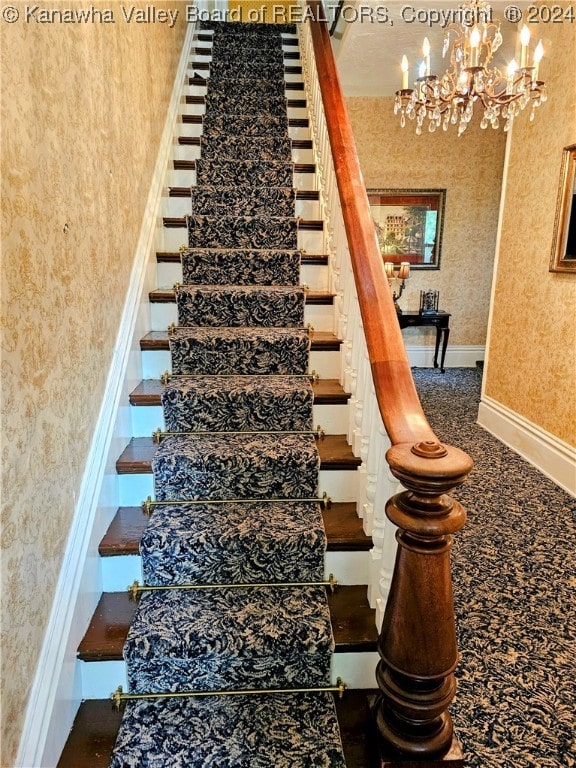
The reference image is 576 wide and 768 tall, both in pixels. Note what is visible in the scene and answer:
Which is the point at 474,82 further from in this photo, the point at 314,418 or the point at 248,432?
the point at 248,432

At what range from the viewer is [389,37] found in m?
3.95

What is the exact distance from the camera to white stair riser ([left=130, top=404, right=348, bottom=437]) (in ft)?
6.82

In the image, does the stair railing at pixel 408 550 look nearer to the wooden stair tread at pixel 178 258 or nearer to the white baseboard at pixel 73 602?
the white baseboard at pixel 73 602

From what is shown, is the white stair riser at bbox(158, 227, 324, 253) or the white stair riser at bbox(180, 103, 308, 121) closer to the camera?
the white stair riser at bbox(158, 227, 324, 253)

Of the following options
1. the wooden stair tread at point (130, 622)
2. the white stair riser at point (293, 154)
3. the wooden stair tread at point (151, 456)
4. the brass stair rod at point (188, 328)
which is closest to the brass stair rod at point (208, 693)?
the wooden stair tread at point (130, 622)

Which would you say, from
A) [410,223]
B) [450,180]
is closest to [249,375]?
[410,223]

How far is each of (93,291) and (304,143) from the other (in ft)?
7.77

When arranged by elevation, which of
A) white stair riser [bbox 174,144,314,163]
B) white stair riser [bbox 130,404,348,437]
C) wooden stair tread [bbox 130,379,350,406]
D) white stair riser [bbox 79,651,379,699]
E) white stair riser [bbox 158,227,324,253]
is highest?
white stair riser [bbox 174,144,314,163]

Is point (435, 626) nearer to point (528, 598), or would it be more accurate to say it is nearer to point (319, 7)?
point (528, 598)

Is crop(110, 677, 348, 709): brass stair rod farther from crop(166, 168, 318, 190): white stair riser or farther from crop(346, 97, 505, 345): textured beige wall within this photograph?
crop(346, 97, 505, 345): textured beige wall

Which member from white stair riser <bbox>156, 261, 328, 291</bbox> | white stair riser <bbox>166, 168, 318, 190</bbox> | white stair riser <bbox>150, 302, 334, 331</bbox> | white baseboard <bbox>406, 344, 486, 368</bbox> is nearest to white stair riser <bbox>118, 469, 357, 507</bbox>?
white stair riser <bbox>150, 302, 334, 331</bbox>

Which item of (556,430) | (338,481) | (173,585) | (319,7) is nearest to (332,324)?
(338,481)

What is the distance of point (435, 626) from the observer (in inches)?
39.8

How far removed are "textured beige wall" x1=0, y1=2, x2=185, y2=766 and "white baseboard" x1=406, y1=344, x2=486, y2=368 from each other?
15.0 feet
